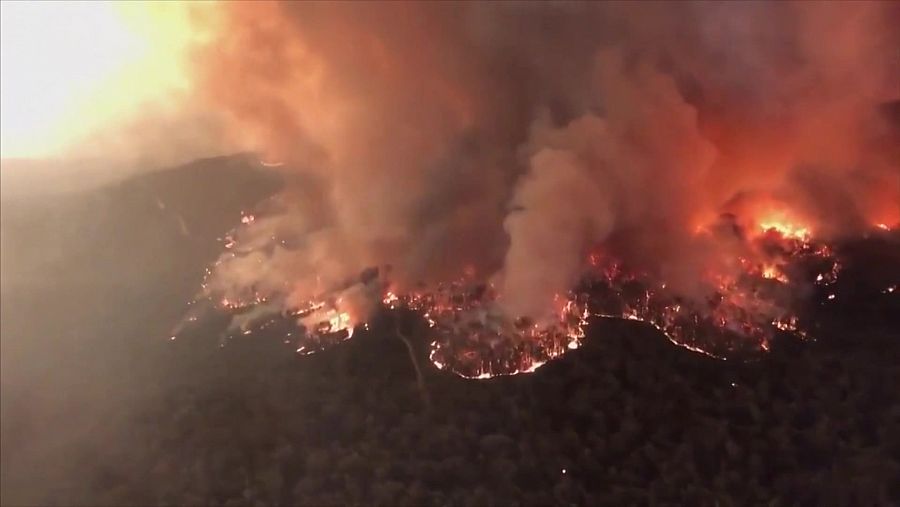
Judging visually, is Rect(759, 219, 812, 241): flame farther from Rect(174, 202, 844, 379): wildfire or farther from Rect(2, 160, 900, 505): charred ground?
Rect(2, 160, 900, 505): charred ground

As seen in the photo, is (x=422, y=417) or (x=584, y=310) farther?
(x=584, y=310)

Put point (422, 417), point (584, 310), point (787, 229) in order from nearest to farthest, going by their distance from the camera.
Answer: point (422, 417)
point (584, 310)
point (787, 229)

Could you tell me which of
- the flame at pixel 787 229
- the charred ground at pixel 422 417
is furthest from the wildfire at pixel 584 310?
the charred ground at pixel 422 417

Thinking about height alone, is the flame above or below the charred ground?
above

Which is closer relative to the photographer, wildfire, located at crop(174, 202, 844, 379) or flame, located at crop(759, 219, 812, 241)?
wildfire, located at crop(174, 202, 844, 379)

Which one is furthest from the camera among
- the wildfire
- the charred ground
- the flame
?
the flame

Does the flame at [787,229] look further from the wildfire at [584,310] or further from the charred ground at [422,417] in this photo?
the charred ground at [422,417]

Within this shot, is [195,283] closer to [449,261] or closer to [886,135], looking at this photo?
[449,261]

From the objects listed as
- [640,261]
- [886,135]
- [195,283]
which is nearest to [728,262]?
[640,261]

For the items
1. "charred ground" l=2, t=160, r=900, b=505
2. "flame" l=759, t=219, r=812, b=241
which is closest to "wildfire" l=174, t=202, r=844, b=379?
"flame" l=759, t=219, r=812, b=241

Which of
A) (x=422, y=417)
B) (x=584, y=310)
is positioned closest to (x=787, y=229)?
(x=584, y=310)

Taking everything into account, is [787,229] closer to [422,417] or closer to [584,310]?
[584,310]
